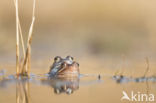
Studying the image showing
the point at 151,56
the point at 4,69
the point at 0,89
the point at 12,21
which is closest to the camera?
the point at 0,89

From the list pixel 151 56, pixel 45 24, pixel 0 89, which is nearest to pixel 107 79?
pixel 0 89

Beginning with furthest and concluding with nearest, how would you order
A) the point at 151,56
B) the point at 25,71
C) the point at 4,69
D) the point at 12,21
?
the point at 12,21 → the point at 151,56 → the point at 4,69 → the point at 25,71

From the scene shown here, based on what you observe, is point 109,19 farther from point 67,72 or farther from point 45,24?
point 67,72

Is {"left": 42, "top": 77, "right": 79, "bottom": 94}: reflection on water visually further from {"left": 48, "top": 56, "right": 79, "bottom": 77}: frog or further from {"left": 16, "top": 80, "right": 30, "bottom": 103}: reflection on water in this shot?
{"left": 16, "top": 80, "right": 30, "bottom": 103}: reflection on water

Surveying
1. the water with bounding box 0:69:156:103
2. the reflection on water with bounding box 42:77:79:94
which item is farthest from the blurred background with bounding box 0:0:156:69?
the reflection on water with bounding box 42:77:79:94

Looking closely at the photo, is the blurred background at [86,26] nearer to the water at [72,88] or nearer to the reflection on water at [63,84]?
the water at [72,88]

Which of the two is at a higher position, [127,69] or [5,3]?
[5,3]

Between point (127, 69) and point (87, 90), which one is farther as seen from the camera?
point (127, 69)
